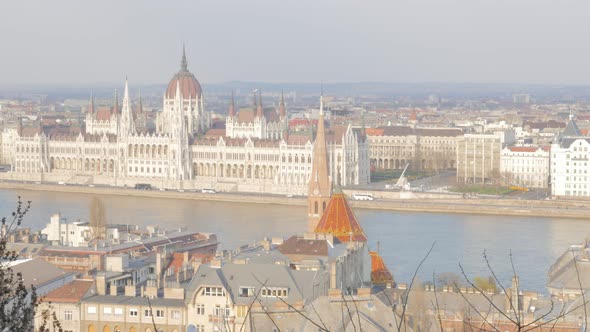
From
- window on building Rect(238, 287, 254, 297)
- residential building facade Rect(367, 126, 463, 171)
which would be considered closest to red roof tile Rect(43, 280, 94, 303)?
window on building Rect(238, 287, 254, 297)

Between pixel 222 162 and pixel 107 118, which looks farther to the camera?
pixel 107 118

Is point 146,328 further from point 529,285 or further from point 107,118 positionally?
point 107,118

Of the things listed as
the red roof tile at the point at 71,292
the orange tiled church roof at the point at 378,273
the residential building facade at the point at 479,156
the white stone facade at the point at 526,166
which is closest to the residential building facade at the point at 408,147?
the residential building facade at the point at 479,156

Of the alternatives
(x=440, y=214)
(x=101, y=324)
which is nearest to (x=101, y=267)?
(x=101, y=324)

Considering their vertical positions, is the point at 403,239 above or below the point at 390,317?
below

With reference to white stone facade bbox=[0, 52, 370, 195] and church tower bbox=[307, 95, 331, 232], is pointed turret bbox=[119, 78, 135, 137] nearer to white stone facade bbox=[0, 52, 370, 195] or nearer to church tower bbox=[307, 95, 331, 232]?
white stone facade bbox=[0, 52, 370, 195]

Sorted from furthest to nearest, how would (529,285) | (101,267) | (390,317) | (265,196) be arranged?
(265,196), (529,285), (101,267), (390,317)

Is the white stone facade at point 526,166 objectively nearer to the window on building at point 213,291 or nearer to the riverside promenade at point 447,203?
the riverside promenade at point 447,203
